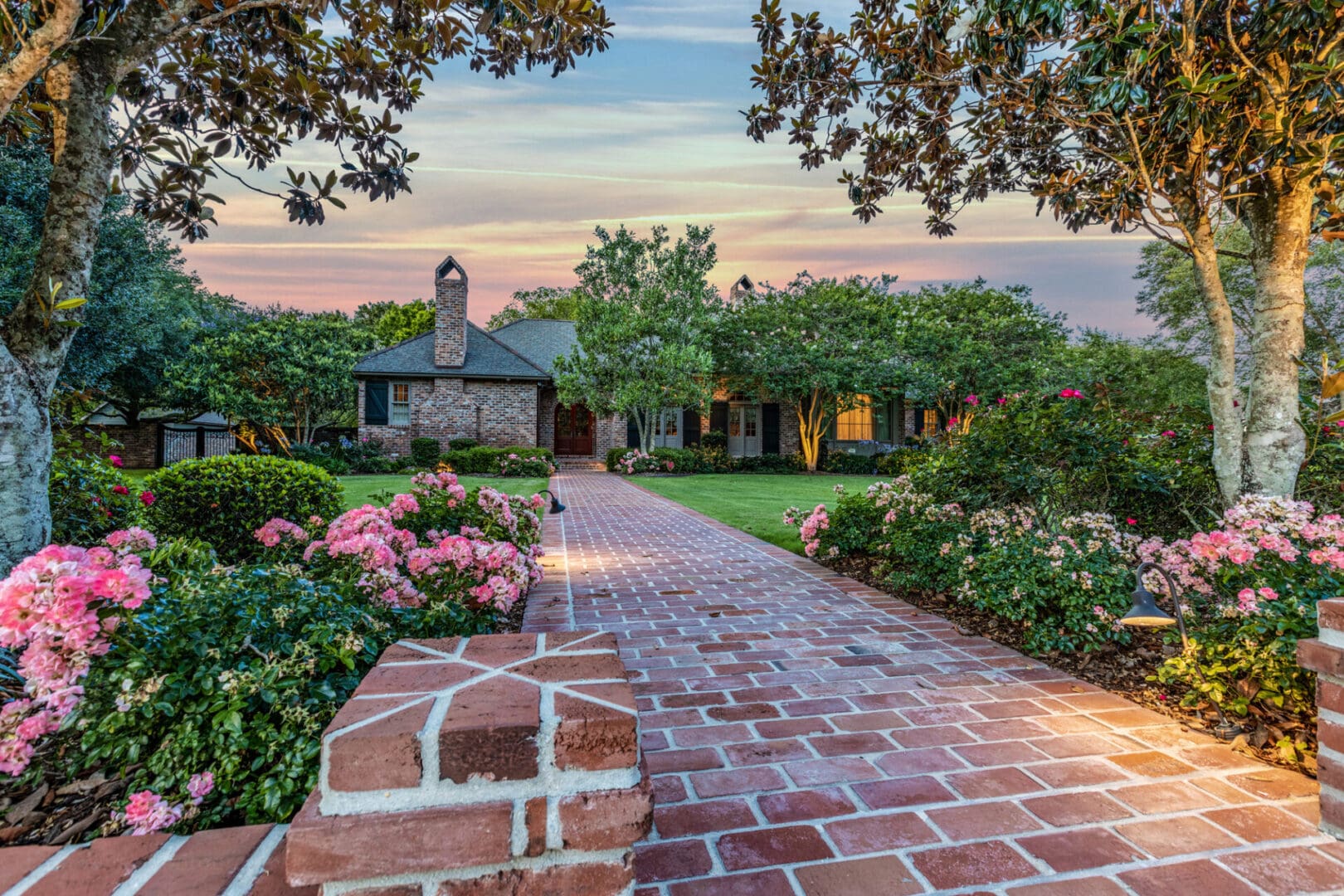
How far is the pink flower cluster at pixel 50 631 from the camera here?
4.99 feet

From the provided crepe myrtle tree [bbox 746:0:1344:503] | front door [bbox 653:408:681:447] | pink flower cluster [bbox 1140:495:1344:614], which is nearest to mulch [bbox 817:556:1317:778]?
pink flower cluster [bbox 1140:495:1344:614]

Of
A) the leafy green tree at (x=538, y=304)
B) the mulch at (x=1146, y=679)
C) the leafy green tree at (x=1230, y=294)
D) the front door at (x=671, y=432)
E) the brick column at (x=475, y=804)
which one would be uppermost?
the leafy green tree at (x=538, y=304)

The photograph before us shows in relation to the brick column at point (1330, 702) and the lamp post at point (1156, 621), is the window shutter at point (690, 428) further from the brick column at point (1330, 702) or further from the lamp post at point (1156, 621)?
the brick column at point (1330, 702)


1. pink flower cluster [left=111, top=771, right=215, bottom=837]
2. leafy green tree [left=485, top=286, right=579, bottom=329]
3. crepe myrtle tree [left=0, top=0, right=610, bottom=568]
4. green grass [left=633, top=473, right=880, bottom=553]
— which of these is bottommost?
green grass [left=633, top=473, right=880, bottom=553]

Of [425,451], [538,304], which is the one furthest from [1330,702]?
[538,304]

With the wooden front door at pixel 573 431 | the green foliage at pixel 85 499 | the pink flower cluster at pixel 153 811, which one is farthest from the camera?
the wooden front door at pixel 573 431

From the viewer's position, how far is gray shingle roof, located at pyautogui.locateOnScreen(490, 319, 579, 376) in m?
23.3

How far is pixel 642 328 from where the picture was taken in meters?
17.8

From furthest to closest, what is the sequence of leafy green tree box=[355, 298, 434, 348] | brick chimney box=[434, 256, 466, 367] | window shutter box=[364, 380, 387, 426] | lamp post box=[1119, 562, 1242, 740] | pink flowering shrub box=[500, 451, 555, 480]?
leafy green tree box=[355, 298, 434, 348]
window shutter box=[364, 380, 387, 426]
brick chimney box=[434, 256, 466, 367]
pink flowering shrub box=[500, 451, 555, 480]
lamp post box=[1119, 562, 1242, 740]

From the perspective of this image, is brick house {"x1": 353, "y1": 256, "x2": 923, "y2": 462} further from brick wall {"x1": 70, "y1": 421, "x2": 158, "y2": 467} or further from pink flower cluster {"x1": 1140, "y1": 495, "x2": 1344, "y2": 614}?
pink flower cluster {"x1": 1140, "y1": 495, "x2": 1344, "y2": 614}

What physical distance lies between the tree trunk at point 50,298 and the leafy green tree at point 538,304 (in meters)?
39.1

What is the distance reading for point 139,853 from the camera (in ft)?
3.95

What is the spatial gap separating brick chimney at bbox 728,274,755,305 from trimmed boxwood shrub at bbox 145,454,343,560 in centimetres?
2106

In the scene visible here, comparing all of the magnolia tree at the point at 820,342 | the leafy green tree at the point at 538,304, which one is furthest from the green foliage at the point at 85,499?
the leafy green tree at the point at 538,304
